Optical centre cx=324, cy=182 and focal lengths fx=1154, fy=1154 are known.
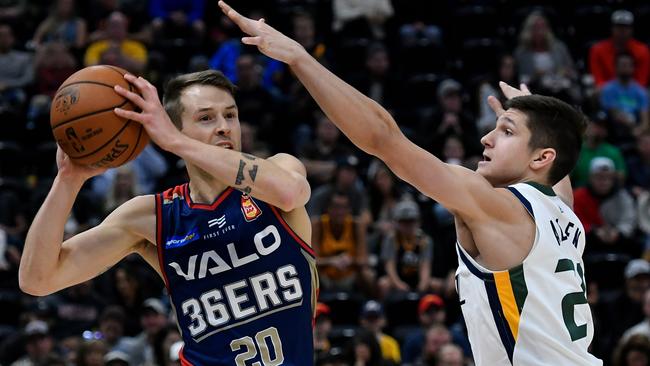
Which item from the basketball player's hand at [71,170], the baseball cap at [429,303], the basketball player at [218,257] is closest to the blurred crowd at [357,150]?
the baseball cap at [429,303]

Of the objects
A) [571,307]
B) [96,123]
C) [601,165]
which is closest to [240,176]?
[96,123]

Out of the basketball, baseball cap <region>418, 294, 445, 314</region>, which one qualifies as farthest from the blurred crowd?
the basketball

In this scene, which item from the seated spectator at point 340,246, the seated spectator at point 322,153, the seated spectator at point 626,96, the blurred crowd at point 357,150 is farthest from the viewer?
the seated spectator at point 626,96

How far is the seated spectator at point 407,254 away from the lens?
12.6m

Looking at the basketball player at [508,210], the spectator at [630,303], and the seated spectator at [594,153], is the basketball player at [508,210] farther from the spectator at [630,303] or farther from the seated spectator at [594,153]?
the seated spectator at [594,153]

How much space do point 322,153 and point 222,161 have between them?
8982 millimetres

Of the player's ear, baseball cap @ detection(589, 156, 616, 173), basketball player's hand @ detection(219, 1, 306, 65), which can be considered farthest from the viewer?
baseball cap @ detection(589, 156, 616, 173)

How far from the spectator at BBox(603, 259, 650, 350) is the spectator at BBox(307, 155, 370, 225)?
2.88 meters

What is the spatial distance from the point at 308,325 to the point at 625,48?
1157cm

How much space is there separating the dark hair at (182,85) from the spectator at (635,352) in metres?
6.38

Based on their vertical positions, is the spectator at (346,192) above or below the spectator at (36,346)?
above

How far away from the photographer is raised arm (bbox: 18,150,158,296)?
530 cm

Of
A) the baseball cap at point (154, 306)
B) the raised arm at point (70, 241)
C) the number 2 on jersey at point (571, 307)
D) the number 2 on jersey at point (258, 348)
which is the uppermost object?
the number 2 on jersey at point (571, 307)

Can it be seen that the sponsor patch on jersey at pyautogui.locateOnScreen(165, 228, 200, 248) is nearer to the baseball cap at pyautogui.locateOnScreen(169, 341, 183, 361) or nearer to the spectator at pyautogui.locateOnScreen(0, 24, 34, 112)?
the baseball cap at pyautogui.locateOnScreen(169, 341, 183, 361)
